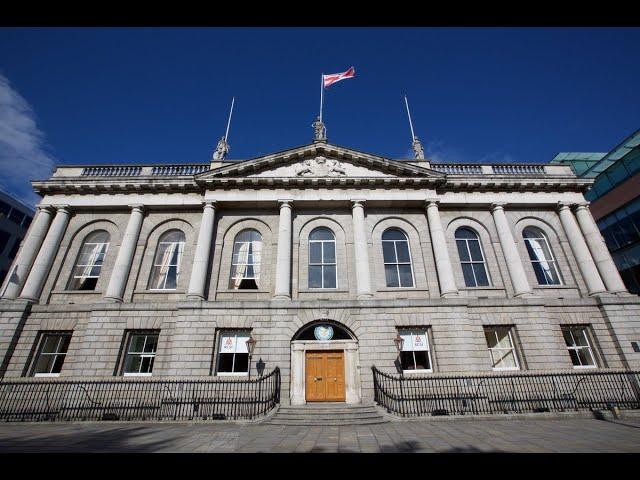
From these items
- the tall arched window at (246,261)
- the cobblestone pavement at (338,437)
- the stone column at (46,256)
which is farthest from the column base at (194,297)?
the stone column at (46,256)

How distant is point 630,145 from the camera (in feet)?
78.5

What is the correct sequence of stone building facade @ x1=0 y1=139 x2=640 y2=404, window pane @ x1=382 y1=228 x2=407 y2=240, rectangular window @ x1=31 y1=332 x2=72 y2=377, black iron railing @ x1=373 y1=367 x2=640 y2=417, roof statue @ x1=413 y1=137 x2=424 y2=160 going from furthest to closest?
1. roof statue @ x1=413 y1=137 x2=424 y2=160
2. window pane @ x1=382 y1=228 x2=407 y2=240
3. rectangular window @ x1=31 y1=332 x2=72 y2=377
4. stone building facade @ x1=0 y1=139 x2=640 y2=404
5. black iron railing @ x1=373 y1=367 x2=640 y2=417

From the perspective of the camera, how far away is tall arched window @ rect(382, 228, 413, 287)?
55.7 ft

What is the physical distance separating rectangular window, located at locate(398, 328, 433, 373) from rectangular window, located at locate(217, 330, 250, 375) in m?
7.21

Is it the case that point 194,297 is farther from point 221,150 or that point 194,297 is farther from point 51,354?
point 221,150

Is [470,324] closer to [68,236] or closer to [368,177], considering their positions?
[368,177]

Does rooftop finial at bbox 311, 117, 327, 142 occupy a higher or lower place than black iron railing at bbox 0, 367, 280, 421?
higher

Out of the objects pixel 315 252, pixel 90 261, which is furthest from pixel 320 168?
pixel 90 261

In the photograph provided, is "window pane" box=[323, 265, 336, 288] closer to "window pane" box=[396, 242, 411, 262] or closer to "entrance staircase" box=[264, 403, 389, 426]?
"window pane" box=[396, 242, 411, 262]

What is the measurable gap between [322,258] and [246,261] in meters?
4.04

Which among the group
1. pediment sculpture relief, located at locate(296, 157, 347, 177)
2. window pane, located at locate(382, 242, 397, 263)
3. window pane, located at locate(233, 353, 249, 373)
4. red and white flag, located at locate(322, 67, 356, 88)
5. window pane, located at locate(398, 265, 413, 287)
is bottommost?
window pane, located at locate(233, 353, 249, 373)

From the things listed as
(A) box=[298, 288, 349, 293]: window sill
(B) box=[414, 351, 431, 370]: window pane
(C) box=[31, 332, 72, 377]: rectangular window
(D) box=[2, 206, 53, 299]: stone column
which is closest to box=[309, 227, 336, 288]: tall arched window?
(A) box=[298, 288, 349, 293]: window sill

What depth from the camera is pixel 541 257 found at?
711 inches
